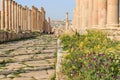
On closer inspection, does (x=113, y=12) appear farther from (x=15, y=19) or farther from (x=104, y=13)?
(x=15, y=19)

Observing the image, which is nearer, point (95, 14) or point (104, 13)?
point (104, 13)

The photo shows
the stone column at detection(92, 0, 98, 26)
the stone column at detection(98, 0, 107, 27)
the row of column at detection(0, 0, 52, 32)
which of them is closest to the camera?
the stone column at detection(98, 0, 107, 27)

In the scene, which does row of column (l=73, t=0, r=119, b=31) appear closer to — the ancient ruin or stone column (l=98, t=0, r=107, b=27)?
stone column (l=98, t=0, r=107, b=27)

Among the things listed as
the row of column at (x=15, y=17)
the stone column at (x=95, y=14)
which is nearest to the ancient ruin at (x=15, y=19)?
the row of column at (x=15, y=17)

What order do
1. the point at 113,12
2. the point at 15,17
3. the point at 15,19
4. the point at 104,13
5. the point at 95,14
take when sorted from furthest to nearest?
the point at 15,19 < the point at 15,17 < the point at 95,14 < the point at 104,13 < the point at 113,12

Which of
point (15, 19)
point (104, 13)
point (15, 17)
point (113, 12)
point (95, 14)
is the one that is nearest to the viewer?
point (113, 12)

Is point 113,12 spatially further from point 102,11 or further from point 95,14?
point 95,14

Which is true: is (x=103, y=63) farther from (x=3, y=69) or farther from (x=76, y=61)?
(x=3, y=69)

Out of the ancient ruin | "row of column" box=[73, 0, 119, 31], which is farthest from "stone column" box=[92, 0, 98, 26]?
the ancient ruin

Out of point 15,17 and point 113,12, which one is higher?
point 15,17

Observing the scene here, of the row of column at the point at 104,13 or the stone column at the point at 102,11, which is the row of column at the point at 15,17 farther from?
the stone column at the point at 102,11

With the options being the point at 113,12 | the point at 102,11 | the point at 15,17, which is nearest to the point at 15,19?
the point at 15,17

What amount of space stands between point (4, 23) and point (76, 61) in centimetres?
4678

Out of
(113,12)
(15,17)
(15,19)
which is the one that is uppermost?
(15,17)
